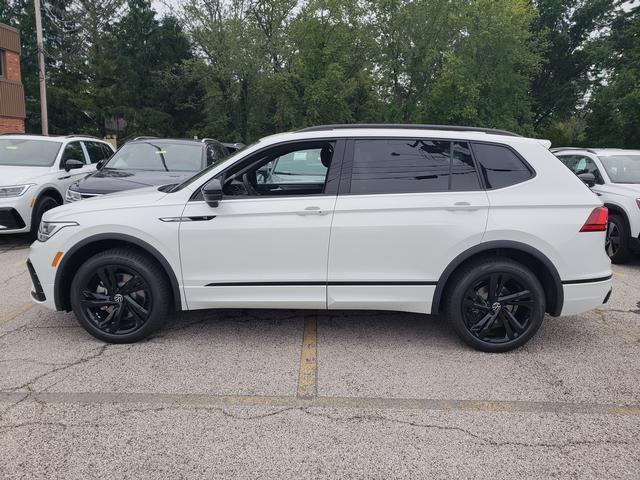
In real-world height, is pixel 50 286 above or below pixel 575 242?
below

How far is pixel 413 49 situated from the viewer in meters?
32.1

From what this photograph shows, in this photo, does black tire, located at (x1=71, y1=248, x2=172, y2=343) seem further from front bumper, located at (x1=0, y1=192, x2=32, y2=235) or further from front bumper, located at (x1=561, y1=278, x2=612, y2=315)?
front bumper, located at (x1=0, y1=192, x2=32, y2=235)

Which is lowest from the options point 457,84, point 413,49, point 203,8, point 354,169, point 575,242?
point 575,242

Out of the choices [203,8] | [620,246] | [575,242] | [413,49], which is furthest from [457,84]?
[575,242]

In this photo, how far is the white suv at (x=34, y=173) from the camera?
742cm

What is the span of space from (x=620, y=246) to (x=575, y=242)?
14.0ft

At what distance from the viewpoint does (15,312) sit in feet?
15.8

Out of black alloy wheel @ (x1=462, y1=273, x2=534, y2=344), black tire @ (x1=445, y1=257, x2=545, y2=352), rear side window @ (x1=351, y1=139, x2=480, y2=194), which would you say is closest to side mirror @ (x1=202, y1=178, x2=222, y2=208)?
rear side window @ (x1=351, y1=139, x2=480, y2=194)

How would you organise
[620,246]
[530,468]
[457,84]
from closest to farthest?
[530,468]
[620,246]
[457,84]

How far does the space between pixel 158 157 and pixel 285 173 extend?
4.18 metres

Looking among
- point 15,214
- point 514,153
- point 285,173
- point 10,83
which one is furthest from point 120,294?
point 10,83

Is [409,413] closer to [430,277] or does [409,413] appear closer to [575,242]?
[430,277]

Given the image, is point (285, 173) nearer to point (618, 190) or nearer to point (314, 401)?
point (314, 401)

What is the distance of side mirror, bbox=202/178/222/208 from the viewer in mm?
3727
